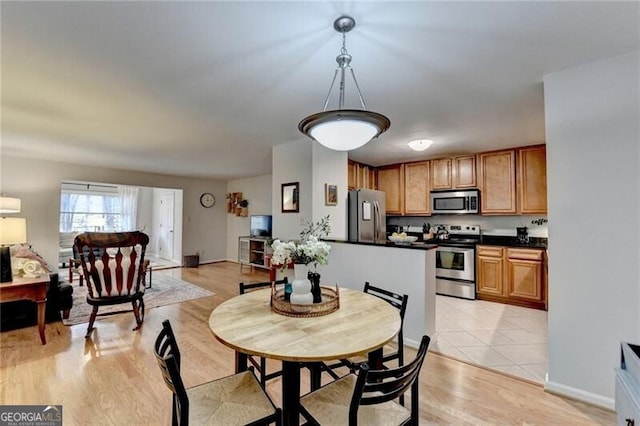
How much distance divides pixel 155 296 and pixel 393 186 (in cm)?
447

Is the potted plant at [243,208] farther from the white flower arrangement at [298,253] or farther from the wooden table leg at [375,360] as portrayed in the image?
the wooden table leg at [375,360]

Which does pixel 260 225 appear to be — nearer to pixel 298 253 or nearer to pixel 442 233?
pixel 442 233

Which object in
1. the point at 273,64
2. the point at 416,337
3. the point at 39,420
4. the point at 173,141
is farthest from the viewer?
the point at 173,141

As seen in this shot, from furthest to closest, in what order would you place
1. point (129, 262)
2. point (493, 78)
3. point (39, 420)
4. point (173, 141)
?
point (173, 141), point (129, 262), point (493, 78), point (39, 420)

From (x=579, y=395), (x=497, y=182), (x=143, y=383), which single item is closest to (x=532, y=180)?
(x=497, y=182)

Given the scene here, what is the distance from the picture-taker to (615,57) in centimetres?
187

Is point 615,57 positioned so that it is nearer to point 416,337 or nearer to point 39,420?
point 416,337

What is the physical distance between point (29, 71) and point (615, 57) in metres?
4.07

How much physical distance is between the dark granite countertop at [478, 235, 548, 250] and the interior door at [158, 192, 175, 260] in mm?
7472

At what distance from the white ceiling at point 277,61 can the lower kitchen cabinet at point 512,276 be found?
1.65 m

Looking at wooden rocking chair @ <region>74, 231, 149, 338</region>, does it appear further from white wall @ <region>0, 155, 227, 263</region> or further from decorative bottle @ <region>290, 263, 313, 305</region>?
white wall @ <region>0, 155, 227, 263</region>

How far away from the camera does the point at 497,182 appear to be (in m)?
4.38

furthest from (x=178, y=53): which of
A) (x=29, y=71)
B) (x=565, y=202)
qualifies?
(x=565, y=202)

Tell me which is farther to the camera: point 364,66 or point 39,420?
point 364,66
